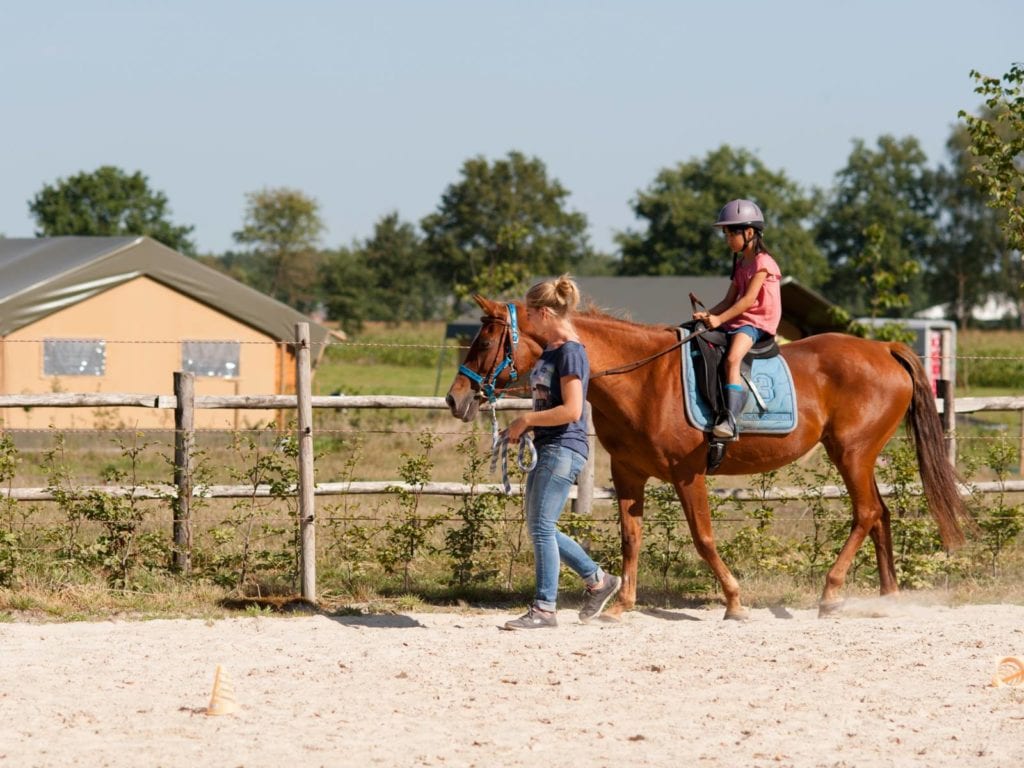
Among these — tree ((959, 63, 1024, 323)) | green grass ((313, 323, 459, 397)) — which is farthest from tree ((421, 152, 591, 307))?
tree ((959, 63, 1024, 323))

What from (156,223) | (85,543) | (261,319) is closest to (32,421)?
(261,319)

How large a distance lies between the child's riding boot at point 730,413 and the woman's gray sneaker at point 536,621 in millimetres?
1466

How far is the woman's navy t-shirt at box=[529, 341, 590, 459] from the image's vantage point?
7.19 meters

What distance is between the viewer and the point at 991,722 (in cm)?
568

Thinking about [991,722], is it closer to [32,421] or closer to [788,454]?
[788,454]

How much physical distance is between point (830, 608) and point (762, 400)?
141 cm

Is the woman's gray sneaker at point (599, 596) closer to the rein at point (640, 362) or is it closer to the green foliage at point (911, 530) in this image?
the rein at point (640, 362)

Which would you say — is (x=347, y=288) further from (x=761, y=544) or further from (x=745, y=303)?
(x=745, y=303)

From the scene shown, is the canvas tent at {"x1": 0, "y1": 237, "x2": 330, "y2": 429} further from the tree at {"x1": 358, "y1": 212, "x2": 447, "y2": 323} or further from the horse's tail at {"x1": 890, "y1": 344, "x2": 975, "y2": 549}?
the tree at {"x1": 358, "y1": 212, "x2": 447, "y2": 323}

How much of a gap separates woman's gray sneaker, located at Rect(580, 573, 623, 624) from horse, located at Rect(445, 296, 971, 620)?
14.0 inches

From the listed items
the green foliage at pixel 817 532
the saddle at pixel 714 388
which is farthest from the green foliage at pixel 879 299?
the saddle at pixel 714 388

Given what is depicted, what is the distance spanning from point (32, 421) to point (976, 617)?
14.4 metres

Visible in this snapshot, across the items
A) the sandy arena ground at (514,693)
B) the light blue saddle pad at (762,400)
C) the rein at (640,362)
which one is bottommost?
the sandy arena ground at (514,693)

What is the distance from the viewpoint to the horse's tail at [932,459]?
8.76 m
